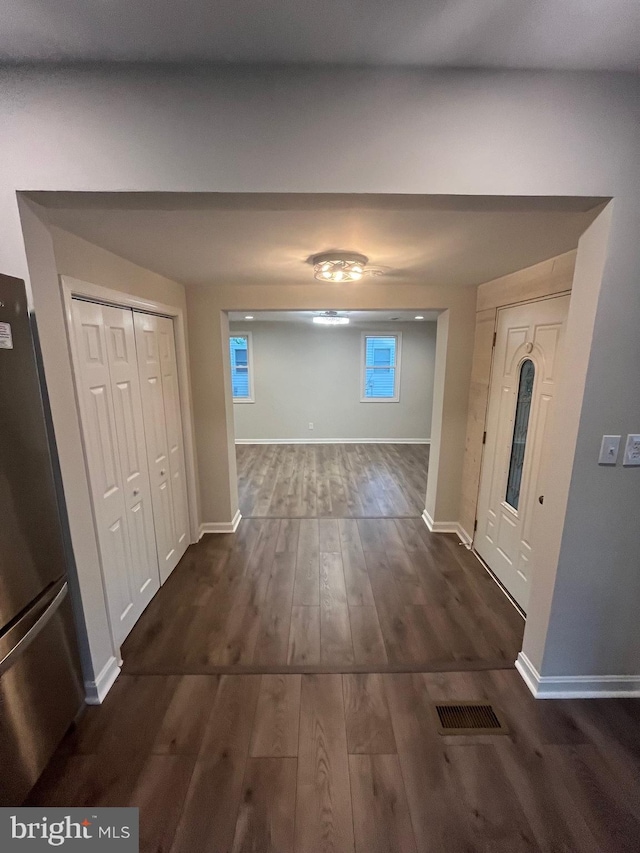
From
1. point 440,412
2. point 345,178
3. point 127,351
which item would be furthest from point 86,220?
point 440,412

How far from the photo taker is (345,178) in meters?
1.14

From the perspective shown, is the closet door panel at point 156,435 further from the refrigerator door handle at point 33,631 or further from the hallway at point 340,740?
the refrigerator door handle at point 33,631

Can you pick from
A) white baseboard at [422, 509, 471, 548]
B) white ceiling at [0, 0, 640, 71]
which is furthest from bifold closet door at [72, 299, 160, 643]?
white baseboard at [422, 509, 471, 548]

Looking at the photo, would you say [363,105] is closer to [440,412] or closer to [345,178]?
[345,178]

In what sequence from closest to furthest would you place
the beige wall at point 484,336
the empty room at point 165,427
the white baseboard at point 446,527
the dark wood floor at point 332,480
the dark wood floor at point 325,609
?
1. the empty room at point 165,427
2. the dark wood floor at point 325,609
3. the beige wall at point 484,336
4. the white baseboard at point 446,527
5. the dark wood floor at point 332,480

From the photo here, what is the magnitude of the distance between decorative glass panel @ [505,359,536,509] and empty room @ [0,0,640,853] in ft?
0.09

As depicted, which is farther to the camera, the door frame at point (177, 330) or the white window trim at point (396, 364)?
the white window trim at point (396, 364)

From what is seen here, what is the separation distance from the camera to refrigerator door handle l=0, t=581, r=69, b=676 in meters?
1.16

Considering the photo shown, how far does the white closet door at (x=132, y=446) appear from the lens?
1978mm

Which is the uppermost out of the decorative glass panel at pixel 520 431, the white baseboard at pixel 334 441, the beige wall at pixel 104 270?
the beige wall at pixel 104 270

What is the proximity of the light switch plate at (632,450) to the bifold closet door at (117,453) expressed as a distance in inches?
97.6

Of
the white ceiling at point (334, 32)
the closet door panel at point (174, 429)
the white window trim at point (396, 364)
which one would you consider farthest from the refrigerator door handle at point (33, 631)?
the white window trim at point (396, 364)

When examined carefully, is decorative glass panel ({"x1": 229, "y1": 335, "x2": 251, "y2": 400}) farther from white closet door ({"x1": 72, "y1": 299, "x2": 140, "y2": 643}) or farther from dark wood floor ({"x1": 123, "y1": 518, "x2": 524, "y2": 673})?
white closet door ({"x1": 72, "y1": 299, "x2": 140, "y2": 643})

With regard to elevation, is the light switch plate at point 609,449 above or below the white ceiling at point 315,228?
below
